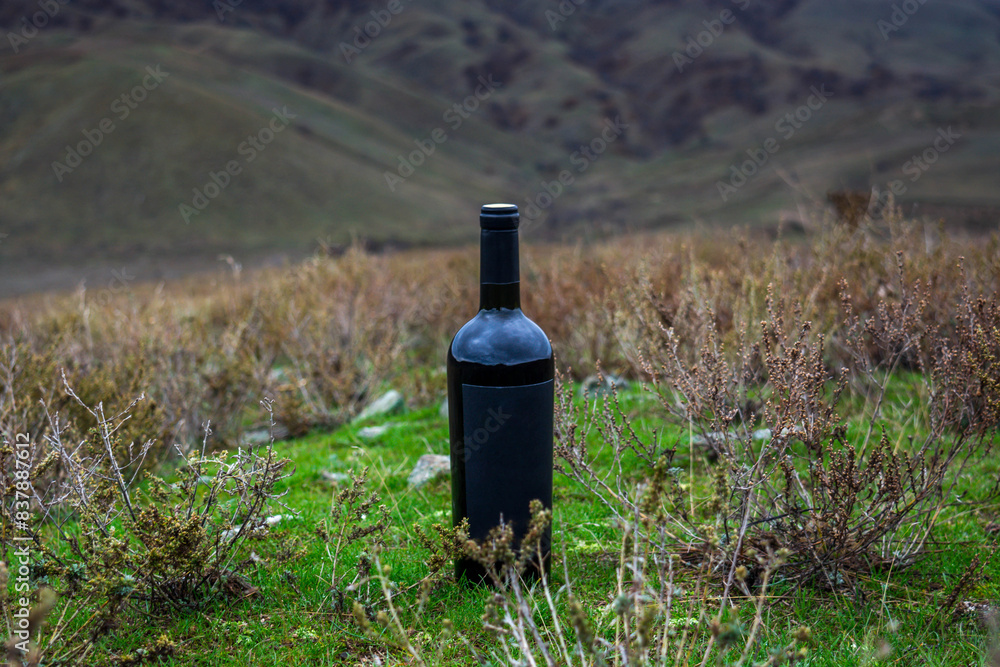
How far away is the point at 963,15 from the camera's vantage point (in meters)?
120

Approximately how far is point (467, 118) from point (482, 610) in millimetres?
97877

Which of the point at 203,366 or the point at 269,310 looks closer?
the point at 203,366

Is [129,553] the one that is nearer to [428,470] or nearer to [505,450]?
[505,450]

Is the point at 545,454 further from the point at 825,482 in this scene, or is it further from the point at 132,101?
the point at 132,101

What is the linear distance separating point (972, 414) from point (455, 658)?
2245mm

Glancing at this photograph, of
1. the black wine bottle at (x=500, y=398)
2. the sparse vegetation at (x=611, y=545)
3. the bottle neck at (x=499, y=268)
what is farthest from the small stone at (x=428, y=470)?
the bottle neck at (x=499, y=268)

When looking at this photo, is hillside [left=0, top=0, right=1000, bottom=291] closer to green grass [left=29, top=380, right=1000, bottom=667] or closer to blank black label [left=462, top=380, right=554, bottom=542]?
green grass [left=29, top=380, right=1000, bottom=667]

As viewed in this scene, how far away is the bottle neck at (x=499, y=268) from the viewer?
9.03 feet

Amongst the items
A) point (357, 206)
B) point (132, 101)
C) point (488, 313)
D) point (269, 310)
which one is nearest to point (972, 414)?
point (488, 313)

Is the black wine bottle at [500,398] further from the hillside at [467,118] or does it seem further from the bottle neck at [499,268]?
the hillside at [467,118]

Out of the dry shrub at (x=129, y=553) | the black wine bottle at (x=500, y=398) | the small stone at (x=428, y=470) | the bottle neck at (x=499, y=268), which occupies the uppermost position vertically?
the bottle neck at (x=499, y=268)

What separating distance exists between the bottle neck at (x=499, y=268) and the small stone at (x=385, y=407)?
3.96 metres

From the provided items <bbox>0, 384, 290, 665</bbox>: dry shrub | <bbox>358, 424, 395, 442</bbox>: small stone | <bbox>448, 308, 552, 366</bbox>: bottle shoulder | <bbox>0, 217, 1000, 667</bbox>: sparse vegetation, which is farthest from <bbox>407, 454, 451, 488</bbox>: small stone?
<bbox>448, 308, 552, 366</bbox>: bottle shoulder

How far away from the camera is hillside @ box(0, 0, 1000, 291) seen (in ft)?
160
